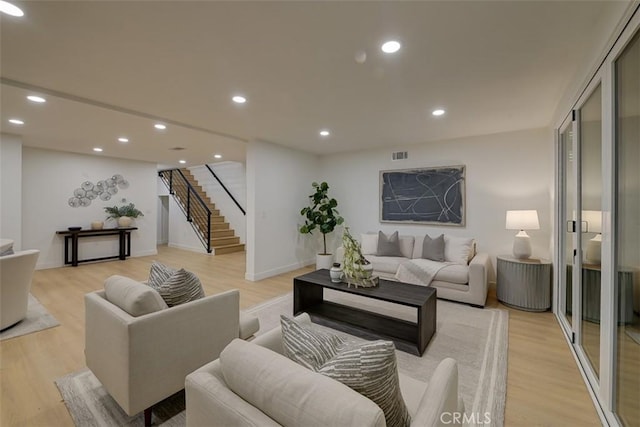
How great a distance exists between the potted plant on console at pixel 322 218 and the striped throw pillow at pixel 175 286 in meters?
3.46

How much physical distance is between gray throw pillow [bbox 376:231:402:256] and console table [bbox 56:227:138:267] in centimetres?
589

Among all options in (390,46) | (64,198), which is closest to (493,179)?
(390,46)

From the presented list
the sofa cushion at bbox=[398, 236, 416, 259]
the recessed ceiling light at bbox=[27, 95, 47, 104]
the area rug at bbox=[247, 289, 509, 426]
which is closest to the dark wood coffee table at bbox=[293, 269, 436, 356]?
the area rug at bbox=[247, 289, 509, 426]

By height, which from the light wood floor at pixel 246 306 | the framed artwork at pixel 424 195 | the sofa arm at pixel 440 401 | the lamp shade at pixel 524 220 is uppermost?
the framed artwork at pixel 424 195

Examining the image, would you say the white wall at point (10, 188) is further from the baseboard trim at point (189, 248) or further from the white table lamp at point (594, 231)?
the white table lamp at point (594, 231)

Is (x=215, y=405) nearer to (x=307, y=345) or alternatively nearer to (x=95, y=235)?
(x=307, y=345)

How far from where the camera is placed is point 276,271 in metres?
5.23

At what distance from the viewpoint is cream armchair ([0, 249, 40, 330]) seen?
9.16ft

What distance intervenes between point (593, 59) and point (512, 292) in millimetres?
2654

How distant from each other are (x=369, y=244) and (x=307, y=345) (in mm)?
3990

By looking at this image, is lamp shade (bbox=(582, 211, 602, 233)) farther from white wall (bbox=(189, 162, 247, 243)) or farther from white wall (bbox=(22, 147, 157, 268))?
white wall (bbox=(22, 147, 157, 268))

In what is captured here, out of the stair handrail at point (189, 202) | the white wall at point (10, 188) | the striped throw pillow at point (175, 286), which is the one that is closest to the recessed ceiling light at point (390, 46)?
the striped throw pillow at point (175, 286)

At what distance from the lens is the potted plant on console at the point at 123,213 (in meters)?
6.54

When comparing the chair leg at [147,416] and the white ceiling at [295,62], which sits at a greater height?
the white ceiling at [295,62]
